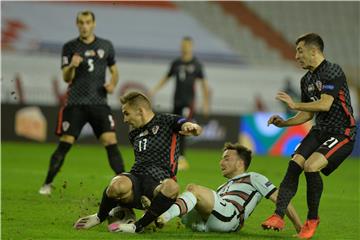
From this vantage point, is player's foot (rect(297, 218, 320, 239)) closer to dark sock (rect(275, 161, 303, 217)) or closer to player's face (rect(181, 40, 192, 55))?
dark sock (rect(275, 161, 303, 217))

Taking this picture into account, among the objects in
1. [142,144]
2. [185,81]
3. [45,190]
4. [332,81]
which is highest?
[332,81]

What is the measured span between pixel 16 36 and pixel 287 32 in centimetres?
941

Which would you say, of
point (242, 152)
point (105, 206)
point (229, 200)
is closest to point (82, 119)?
point (242, 152)

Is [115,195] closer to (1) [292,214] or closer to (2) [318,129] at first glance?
(1) [292,214]

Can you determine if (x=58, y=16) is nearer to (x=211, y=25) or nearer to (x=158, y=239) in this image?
(x=211, y=25)

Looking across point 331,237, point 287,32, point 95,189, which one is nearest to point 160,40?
point 287,32

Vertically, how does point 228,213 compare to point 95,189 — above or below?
above

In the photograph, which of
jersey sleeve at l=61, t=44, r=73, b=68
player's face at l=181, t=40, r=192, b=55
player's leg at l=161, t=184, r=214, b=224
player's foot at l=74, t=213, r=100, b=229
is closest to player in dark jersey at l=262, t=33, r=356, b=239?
player's leg at l=161, t=184, r=214, b=224

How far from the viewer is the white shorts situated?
7.57 meters

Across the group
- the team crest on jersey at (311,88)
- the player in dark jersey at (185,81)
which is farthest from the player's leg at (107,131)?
the player in dark jersey at (185,81)

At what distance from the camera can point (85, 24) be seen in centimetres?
1097

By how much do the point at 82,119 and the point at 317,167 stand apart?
4277 mm

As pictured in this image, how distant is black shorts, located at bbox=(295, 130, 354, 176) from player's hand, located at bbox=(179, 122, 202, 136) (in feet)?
3.80

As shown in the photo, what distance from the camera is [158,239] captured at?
721cm
